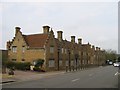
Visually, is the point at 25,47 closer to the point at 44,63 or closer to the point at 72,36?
the point at 44,63

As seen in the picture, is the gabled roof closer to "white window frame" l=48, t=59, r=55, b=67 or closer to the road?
"white window frame" l=48, t=59, r=55, b=67

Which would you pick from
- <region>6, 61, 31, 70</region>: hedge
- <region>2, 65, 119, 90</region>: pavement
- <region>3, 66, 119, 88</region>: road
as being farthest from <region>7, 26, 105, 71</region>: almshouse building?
<region>3, 66, 119, 88</region>: road

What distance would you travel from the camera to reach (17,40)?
59469 mm

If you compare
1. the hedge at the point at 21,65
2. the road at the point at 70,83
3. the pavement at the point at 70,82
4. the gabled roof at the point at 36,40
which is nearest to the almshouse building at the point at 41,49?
the gabled roof at the point at 36,40

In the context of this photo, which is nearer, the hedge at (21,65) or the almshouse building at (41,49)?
the hedge at (21,65)

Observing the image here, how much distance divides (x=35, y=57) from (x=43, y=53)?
208cm

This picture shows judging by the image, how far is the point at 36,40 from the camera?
58469 millimetres

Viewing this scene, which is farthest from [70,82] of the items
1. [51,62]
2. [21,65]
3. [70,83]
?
[51,62]

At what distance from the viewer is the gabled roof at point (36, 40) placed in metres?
56.7

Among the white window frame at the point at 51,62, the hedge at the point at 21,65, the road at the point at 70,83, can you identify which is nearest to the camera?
the road at the point at 70,83

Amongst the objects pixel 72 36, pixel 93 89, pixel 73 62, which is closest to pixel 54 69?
pixel 73 62

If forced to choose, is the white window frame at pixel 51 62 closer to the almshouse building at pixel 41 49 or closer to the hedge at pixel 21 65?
the almshouse building at pixel 41 49

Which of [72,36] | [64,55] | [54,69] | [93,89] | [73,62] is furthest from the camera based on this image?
[72,36]

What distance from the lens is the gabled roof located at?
56.7 metres
